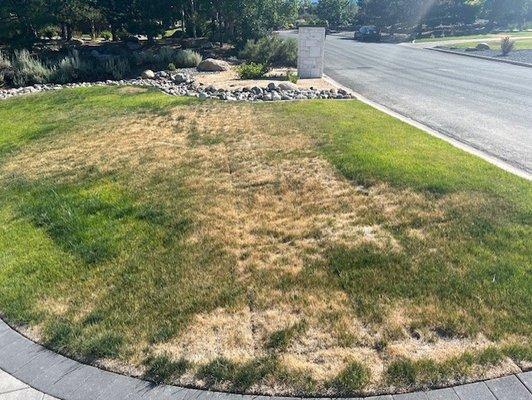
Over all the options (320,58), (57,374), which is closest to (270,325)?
(57,374)

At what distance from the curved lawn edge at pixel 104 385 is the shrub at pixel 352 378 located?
123 mm

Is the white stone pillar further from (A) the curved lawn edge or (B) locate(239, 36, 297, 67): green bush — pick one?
(A) the curved lawn edge

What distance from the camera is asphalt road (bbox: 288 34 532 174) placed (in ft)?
27.4

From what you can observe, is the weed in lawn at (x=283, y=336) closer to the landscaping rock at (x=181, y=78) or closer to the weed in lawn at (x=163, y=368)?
the weed in lawn at (x=163, y=368)

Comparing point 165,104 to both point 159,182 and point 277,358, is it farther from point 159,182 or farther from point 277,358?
point 277,358

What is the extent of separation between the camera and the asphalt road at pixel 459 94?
27.4ft

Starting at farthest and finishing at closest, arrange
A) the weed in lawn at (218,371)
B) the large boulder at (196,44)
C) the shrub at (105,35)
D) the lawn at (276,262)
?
1. the shrub at (105,35)
2. the large boulder at (196,44)
3. the lawn at (276,262)
4. the weed in lawn at (218,371)

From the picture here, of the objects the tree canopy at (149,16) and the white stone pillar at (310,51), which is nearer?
the white stone pillar at (310,51)

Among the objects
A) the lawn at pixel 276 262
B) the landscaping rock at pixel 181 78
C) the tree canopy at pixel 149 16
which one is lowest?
the landscaping rock at pixel 181 78

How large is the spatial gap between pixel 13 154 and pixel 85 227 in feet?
13.6

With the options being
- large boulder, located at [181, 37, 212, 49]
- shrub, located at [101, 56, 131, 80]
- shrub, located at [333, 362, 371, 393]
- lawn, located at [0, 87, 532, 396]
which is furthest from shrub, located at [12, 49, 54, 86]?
shrub, located at [333, 362, 371, 393]

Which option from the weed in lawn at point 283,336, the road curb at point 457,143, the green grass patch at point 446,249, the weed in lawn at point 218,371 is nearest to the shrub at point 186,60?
the road curb at point 457,143

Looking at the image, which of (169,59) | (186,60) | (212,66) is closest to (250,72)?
(212,66)

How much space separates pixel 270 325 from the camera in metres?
3.39
